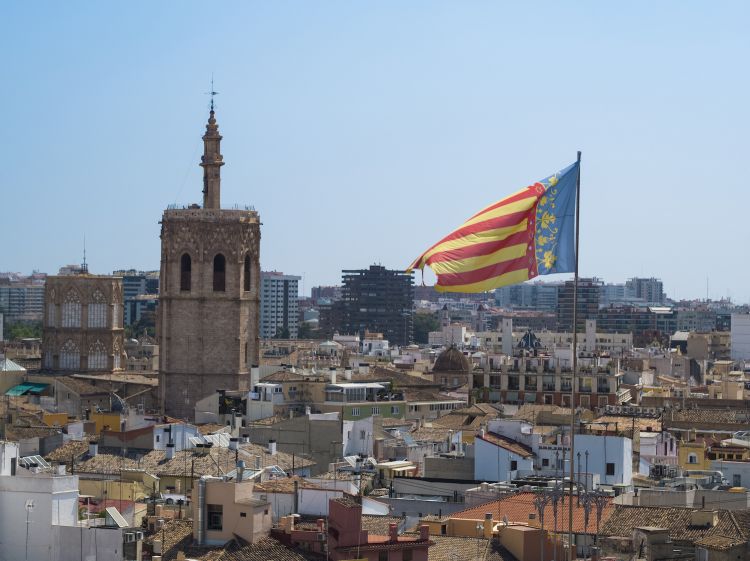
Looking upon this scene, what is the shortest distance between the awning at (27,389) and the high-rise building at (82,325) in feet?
24.4

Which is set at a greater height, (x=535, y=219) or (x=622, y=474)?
(x=535, y=219)

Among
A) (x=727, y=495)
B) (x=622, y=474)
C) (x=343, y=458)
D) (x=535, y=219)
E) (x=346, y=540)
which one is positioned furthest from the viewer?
(x=343, y=458)

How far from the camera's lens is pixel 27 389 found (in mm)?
92375

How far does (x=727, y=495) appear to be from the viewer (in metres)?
44.0

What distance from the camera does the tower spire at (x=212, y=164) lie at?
86250 mm

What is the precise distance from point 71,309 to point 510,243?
77.9 metres

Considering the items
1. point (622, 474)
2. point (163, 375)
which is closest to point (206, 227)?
point (163, 375)

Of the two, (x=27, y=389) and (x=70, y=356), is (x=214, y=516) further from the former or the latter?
(x=70, y=356)

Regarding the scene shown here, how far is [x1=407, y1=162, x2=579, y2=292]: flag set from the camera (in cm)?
2623

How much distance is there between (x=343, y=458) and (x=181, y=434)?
430 centimetres

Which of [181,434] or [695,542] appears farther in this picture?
[181,434]

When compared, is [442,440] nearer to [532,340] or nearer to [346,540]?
[346,540]

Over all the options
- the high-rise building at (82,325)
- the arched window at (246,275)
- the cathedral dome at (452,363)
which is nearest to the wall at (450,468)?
the arched window at (246,275)

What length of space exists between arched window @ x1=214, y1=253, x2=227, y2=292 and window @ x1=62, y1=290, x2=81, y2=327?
1835cm
